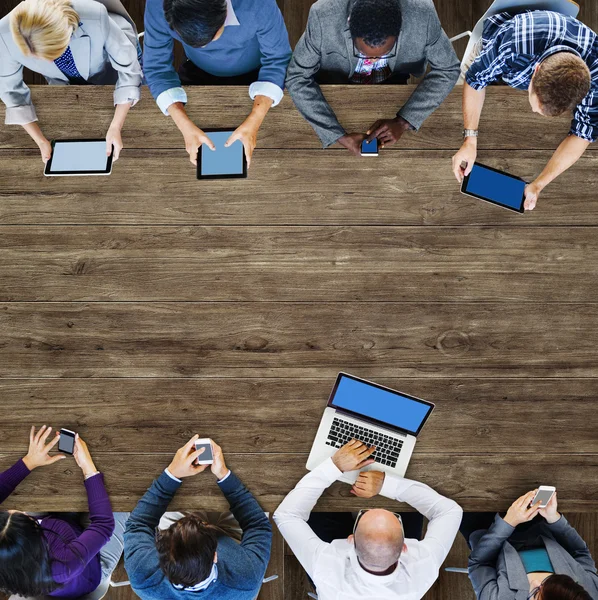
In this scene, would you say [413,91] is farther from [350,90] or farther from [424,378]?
[424,378]

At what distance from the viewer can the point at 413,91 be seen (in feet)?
6.61

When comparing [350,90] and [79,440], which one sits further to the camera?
[350,90]

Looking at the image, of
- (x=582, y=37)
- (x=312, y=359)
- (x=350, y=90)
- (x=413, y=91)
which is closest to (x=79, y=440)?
(x=312, y=359)

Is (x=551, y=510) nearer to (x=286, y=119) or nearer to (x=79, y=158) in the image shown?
(x=286, y=119)

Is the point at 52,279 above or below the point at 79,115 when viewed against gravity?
below

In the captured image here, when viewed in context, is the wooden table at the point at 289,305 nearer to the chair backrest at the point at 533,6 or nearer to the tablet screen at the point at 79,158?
the tablet screen at the point at 79,158

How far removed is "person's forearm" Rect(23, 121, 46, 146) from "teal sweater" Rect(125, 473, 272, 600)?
4.08 feet

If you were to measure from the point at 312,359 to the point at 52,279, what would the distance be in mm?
957

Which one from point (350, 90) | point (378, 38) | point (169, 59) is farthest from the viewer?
point (350, 90)

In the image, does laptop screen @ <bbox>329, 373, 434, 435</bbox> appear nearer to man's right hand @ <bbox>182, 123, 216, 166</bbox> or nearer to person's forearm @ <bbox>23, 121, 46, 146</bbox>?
man's right hand @ <bbox>182, 123, 216, 166</bbox>

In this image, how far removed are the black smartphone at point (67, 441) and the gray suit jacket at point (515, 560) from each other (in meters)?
1.44

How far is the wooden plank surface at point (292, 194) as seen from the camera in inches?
78.6

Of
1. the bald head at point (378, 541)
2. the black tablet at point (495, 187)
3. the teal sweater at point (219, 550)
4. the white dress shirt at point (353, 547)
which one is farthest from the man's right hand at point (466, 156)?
the teal sweater at point (219, 550)

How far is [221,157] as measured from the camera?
78.3 inches
